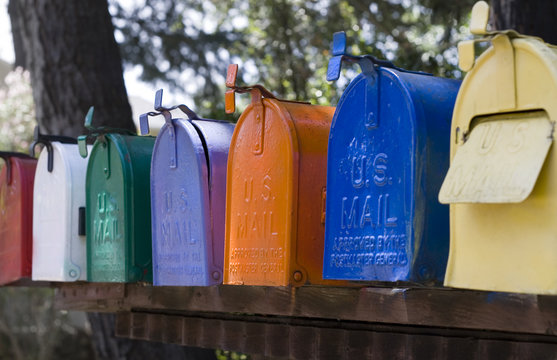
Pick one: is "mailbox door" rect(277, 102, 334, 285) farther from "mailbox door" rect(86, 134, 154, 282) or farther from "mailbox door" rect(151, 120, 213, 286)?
"mailbox door" rect(86, 134, 154, 282)

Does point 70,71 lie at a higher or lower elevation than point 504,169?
higher

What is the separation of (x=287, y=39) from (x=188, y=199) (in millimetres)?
5139

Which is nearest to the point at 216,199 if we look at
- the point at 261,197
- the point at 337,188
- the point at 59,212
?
the point at 261,197

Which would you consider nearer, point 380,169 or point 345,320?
point 380,169

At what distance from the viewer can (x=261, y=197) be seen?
1.99 m

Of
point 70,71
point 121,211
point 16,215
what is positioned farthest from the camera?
point 70,71

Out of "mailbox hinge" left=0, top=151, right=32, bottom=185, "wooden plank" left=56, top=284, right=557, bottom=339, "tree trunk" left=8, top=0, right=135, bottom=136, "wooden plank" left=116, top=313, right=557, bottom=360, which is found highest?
"tree trunk" left=8, top=0, right=135, bottom=136

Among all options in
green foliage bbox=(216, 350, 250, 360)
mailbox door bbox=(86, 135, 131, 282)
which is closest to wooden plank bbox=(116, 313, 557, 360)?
mailbox door bbox=(86, 135, 131, 282)

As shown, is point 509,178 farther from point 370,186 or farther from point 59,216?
point 59,216

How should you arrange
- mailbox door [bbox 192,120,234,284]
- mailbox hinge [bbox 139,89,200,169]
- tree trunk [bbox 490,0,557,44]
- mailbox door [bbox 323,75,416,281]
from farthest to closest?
1. tree trunk [bbox 490,0,557,44]
2. mailbox hinge [bbox 139,89,200,169]
3. mailbox door [bbox 192,120,234,284]
4. mailbox door [bbox 323,75,416,281]

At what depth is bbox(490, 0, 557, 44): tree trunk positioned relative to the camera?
11.3ft

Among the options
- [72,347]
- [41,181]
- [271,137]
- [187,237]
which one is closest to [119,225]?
[187,237]

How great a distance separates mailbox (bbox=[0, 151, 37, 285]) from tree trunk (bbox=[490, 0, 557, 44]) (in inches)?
70.5

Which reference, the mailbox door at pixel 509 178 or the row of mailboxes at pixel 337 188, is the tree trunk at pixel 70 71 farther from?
the mailbox door at pixel 509 178
